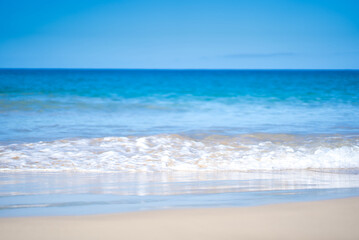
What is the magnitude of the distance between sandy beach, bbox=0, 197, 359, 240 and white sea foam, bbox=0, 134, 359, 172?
2.57m

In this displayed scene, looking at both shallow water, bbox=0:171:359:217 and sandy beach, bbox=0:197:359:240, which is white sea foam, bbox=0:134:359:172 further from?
sandy beach, bbox=0:197:359:240

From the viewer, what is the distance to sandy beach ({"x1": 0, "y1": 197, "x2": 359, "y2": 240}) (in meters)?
2.75

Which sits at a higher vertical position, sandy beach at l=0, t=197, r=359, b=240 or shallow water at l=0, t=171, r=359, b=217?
shallow water at l=0, t=171, r=359, b=217

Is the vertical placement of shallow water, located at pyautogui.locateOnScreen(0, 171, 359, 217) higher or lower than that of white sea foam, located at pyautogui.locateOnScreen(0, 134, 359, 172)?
lower

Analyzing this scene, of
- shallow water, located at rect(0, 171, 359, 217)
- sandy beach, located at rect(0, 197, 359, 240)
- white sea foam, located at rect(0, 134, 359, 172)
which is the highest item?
white sea foam, located at rect(0, 134, 359, 172)

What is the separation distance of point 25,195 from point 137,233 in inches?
69.7

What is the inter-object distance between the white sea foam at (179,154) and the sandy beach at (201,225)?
101 inches

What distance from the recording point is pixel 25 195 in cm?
392

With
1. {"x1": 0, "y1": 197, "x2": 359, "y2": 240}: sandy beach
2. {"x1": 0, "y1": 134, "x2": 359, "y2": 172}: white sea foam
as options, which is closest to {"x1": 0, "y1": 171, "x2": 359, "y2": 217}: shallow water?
{"x1": 0, "y1": 197, "x2": 359, "y2": 240}: sandy beach

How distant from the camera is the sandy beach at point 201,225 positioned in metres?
2.75

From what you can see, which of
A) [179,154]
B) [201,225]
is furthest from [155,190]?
[179,154]

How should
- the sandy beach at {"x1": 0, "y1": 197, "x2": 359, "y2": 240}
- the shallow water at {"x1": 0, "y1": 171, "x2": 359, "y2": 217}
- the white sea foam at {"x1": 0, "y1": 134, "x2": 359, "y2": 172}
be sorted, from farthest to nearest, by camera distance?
1. the white sea foam at {"x1": 0, "y1": 134, "x2": 359, "y2": 172}
2. the shallow water at {"x1": 0, "y1": 171, "x2": 359, "y2": 217}
3. the sandy beach at {"x1": 0, "y1": 197, "x2": 359, "y2": 240}

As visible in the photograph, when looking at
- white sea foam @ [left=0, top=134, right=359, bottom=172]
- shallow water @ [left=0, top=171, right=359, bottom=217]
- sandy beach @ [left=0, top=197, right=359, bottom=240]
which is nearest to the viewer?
sandy beach @ [left=0, top=197, right=359, bottom=240]

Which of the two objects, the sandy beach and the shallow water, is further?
the shallow water
